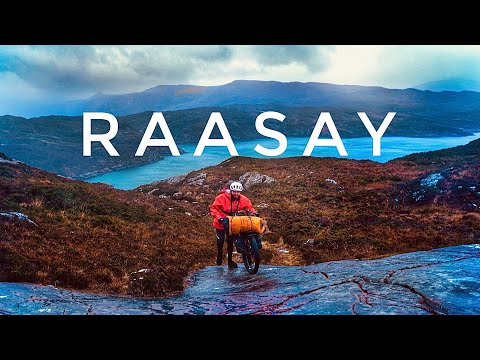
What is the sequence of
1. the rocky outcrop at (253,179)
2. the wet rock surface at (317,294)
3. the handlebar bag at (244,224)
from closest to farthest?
the wet rock surface at (317,294), the handlebar bag at (244,224), the rocky outcrop at (253,179)

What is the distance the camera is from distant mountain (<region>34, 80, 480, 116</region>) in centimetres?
1412

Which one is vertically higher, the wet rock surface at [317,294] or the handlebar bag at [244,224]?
the handlebar bag at [244,224]

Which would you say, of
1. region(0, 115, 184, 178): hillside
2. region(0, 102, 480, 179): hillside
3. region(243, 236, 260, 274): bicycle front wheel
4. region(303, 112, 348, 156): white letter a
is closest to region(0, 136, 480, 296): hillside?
region(0, 115, 184, 178): hillside

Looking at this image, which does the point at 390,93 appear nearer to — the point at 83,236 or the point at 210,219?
the point at 210,219

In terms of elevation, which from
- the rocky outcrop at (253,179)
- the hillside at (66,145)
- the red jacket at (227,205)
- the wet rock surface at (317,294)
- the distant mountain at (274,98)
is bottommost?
the wet rock surface at (317,294)

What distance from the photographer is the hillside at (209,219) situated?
10.1 m

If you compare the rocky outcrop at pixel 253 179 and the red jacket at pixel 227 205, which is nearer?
the red jacket at pixel 227 205

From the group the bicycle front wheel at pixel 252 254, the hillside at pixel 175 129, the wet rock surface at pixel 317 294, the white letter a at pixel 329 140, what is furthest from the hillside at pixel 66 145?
the wet rock surface at pixel 317 294

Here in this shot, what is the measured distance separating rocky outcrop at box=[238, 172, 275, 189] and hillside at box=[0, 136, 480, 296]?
10 centimetres

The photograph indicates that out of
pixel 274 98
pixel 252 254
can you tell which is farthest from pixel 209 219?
pixel 252 254

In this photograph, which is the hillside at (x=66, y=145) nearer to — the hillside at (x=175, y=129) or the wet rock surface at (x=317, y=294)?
the hillside at (x=175, y=129)

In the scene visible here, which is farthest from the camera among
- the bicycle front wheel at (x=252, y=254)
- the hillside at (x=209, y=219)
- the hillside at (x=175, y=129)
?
the hillside at (x=175, y=129)

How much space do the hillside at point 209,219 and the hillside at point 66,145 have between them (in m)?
1.39

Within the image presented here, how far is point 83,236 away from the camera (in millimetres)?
12734
